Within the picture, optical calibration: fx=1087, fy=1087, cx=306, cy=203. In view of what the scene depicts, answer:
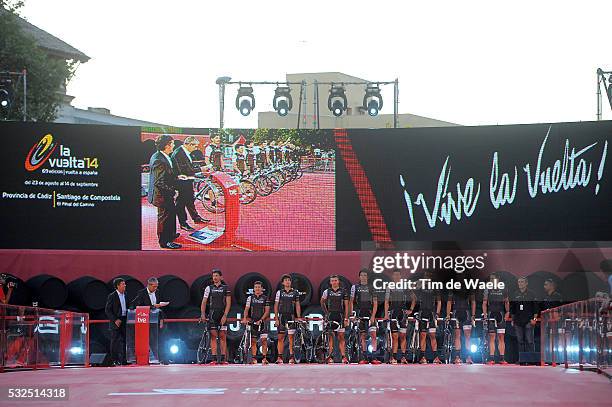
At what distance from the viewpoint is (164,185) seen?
29.5 metres

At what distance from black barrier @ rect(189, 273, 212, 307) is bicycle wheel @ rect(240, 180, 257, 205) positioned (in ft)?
9.05

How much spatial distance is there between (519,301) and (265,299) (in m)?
6.40

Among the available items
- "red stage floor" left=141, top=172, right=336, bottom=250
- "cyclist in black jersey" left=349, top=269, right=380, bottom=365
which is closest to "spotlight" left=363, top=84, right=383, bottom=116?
"red stage floor" left=141, top=172, right=336, bottom=250

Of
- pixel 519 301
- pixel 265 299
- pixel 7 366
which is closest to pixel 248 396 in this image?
pixel 7 366

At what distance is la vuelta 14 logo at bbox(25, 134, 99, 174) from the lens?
1138 inches

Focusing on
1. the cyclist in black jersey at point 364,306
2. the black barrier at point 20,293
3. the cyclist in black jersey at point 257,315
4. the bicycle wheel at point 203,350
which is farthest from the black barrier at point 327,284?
the black barrier at point 20,293

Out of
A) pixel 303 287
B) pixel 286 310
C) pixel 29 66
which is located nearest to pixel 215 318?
pixel 286 310

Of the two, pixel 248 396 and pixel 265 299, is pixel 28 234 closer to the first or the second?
pixel 265 299

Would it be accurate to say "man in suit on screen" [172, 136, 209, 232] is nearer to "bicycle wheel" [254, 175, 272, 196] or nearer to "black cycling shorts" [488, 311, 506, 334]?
"bicycle wheel" [254, 175, 272, 196]

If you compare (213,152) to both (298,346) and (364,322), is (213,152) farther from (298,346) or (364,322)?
(364,322)

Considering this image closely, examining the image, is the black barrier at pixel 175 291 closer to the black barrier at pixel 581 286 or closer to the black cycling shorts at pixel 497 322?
the black cycling shorts at pixel 497 322

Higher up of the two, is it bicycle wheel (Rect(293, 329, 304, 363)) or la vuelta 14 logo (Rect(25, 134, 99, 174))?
la vuelta 14 logo (Rect(25, 134, 99, 174))

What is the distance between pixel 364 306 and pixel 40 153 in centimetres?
969

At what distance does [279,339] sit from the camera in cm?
2559
